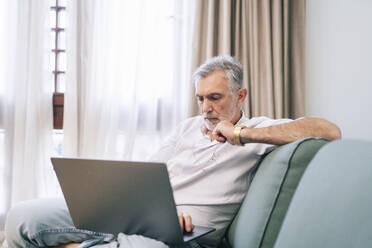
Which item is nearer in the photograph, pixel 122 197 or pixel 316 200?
pixel 316 200

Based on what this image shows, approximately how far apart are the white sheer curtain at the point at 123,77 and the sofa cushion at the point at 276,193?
1.29m

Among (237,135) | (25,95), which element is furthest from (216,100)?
(25,95)

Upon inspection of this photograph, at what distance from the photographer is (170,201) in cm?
97

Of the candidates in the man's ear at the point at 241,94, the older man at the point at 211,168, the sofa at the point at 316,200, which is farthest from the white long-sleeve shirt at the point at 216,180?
the sofa at the point at 316,200

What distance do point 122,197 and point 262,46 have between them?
1.58 meters

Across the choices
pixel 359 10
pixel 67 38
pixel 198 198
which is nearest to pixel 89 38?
pixel 67 38

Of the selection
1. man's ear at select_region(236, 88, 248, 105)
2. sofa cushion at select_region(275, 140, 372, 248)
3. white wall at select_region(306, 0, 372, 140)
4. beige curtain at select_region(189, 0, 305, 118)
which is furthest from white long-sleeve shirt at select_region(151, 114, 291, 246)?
white wall at select_region(306, 0, 372, 140)

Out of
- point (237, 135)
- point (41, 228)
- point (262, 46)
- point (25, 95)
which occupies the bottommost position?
point (41, 228)

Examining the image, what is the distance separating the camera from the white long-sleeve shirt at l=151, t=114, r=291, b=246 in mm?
1355

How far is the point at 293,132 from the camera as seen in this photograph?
1.25 metres

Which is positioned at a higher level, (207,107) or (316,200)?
(207,107)

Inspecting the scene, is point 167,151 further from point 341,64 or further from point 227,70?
point 341,64

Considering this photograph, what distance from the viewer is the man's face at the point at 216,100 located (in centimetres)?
159

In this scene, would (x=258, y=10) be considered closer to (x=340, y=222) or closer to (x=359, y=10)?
(x=359, y=10)
